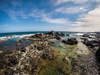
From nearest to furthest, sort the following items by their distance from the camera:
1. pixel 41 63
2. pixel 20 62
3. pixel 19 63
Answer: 1. pixel 19 63
2. pixel 20 62
3. pixel 41 63

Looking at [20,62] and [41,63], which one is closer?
[20,62]

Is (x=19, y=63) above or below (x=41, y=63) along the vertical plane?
above

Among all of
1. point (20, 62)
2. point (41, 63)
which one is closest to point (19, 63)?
point (20, 62)

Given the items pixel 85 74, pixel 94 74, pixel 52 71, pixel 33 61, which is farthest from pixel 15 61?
pixel 94 74

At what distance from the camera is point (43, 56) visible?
12867 mm

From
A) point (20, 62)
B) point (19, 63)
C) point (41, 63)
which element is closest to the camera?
point (19, 63)

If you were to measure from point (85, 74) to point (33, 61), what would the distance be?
9881 millimetres

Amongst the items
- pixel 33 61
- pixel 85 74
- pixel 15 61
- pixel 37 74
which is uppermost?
pixel 15 61

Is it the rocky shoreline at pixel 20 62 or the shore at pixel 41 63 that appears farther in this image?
the shore at pixel 41 63

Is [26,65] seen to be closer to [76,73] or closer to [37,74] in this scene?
[37,74]

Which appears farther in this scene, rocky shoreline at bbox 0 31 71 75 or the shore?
the shore

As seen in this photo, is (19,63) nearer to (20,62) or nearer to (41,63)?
(20,62)

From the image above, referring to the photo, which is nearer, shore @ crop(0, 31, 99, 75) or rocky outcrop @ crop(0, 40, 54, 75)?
rocky outcrop @ crop(0, 40, 54, 75)

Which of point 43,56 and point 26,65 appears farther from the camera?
point 43,56
